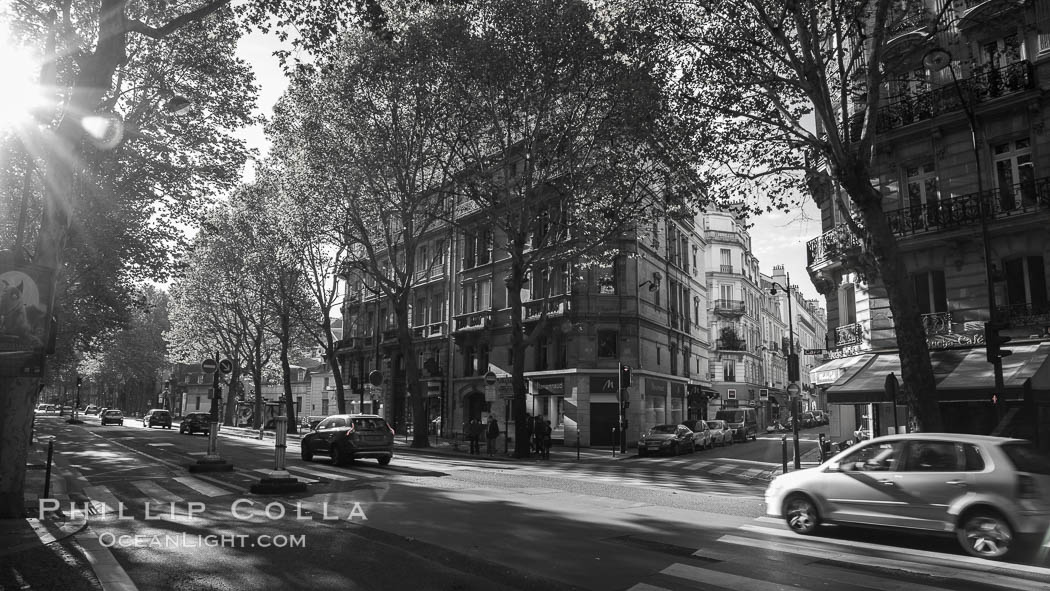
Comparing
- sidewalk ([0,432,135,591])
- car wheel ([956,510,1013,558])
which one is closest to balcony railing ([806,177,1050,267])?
car wheel ([956,510,1013,558])

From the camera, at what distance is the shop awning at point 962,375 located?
54.3ft

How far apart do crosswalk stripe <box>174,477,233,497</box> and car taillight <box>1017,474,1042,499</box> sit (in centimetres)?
1147

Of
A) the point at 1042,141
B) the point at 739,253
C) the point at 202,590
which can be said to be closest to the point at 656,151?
the point at 1042,141

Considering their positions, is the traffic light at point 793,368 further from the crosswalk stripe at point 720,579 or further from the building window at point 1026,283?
the crosswalk stripe at point 720,579

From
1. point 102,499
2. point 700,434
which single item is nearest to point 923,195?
point 700,434

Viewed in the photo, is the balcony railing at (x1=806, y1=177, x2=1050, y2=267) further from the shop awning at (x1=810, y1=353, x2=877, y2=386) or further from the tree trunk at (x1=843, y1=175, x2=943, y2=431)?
the shop awning at (x1=810, y1=353, x2=877, y2=386)

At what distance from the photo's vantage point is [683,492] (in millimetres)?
13094

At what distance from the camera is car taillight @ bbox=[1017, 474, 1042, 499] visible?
7.08m

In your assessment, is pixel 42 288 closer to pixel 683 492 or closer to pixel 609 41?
pixel 683 492

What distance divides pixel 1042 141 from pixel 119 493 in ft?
80.0

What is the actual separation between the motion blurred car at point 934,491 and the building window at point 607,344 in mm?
23574

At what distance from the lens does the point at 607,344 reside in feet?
108

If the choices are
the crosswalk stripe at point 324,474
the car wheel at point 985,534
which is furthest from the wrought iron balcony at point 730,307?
the car wheel at point 985,534

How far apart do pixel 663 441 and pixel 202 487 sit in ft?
60.9
